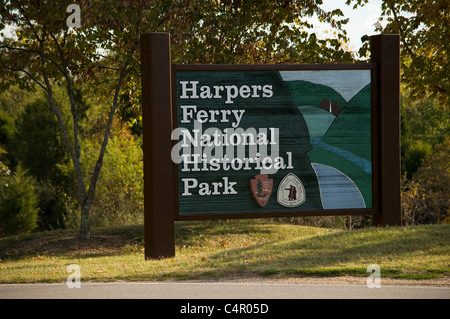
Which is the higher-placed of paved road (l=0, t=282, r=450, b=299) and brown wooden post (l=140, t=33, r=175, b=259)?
brown wooden post (l=140, t=33, r=175, b=259)

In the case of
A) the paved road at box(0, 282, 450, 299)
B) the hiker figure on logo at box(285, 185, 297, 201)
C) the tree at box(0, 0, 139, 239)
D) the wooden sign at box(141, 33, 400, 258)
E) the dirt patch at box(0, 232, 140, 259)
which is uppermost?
the tree at box(0, 0, 139, 239)

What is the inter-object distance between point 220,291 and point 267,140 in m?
4.20

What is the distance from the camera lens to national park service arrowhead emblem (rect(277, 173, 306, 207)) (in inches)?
421

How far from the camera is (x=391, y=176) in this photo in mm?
11125

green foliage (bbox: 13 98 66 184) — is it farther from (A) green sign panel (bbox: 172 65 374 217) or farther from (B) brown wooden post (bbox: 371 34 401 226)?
(B) brown wooden post (bbox: 371 34 401 226)

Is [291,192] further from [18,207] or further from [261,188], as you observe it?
[18,207]

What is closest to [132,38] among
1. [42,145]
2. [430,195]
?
[430,195]

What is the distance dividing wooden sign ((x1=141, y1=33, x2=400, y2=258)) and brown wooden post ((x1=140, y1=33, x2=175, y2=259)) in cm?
2

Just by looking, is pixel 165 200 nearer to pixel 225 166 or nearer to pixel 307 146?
pixel 225 166

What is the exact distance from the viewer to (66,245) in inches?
555

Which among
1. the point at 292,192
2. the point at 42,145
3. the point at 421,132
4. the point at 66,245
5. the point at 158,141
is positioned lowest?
the point at 66,245

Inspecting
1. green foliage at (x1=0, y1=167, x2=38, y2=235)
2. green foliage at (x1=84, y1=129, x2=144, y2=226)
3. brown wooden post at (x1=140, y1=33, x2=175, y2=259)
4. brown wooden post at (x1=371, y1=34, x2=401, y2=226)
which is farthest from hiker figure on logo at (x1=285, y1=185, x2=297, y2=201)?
green foliage at (x1=0, y1=167, x2=38, y2=235)

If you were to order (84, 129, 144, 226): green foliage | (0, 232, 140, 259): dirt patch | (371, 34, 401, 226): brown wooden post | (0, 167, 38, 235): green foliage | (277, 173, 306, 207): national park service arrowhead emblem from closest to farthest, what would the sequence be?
(277, 173, 306, 207): national park service arrowhead emblem < (371, 34, 401, 226): brown wooden post < (0, 232, 140, 259): dirt patch < (84, 129, 144, 226): green foliage < (0, 167, 38, 235): green foliage

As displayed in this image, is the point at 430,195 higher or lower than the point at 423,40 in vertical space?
lower
